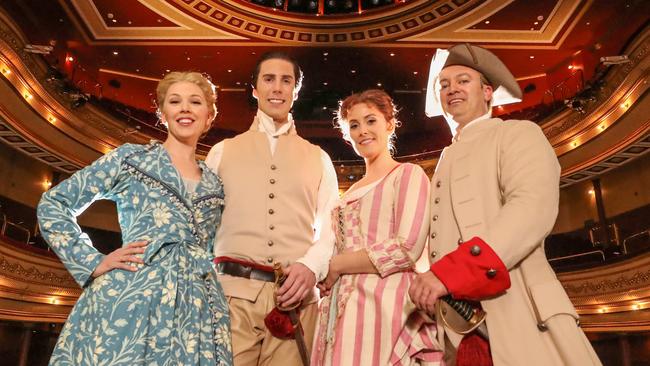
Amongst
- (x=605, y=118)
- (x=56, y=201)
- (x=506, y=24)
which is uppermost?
(x=506, y=24)

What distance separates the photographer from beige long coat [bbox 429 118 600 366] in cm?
165

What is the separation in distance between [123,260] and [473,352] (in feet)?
4.09

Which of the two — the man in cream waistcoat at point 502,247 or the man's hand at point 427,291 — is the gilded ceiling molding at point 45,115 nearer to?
the man in cream waistcoat at point 502,247

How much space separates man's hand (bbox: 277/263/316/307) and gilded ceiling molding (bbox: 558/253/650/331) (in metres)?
11.4

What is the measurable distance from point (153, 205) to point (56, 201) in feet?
1.17

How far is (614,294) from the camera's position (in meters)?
12.0

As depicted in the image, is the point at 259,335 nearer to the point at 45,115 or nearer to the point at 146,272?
the point at 146,272

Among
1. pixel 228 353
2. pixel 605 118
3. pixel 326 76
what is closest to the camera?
pixel 228 353

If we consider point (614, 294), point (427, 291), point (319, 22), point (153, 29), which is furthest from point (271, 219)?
point (153, 29)

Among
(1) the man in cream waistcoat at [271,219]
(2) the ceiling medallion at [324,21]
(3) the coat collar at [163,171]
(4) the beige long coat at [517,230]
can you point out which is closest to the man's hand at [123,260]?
(3) the coat collar at [163,171]

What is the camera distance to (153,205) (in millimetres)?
2033

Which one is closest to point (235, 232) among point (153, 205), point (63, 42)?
point (153, 205)

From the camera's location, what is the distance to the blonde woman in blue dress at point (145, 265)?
5.88ft

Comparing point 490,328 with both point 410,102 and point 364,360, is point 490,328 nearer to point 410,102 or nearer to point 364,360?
point 364,360
